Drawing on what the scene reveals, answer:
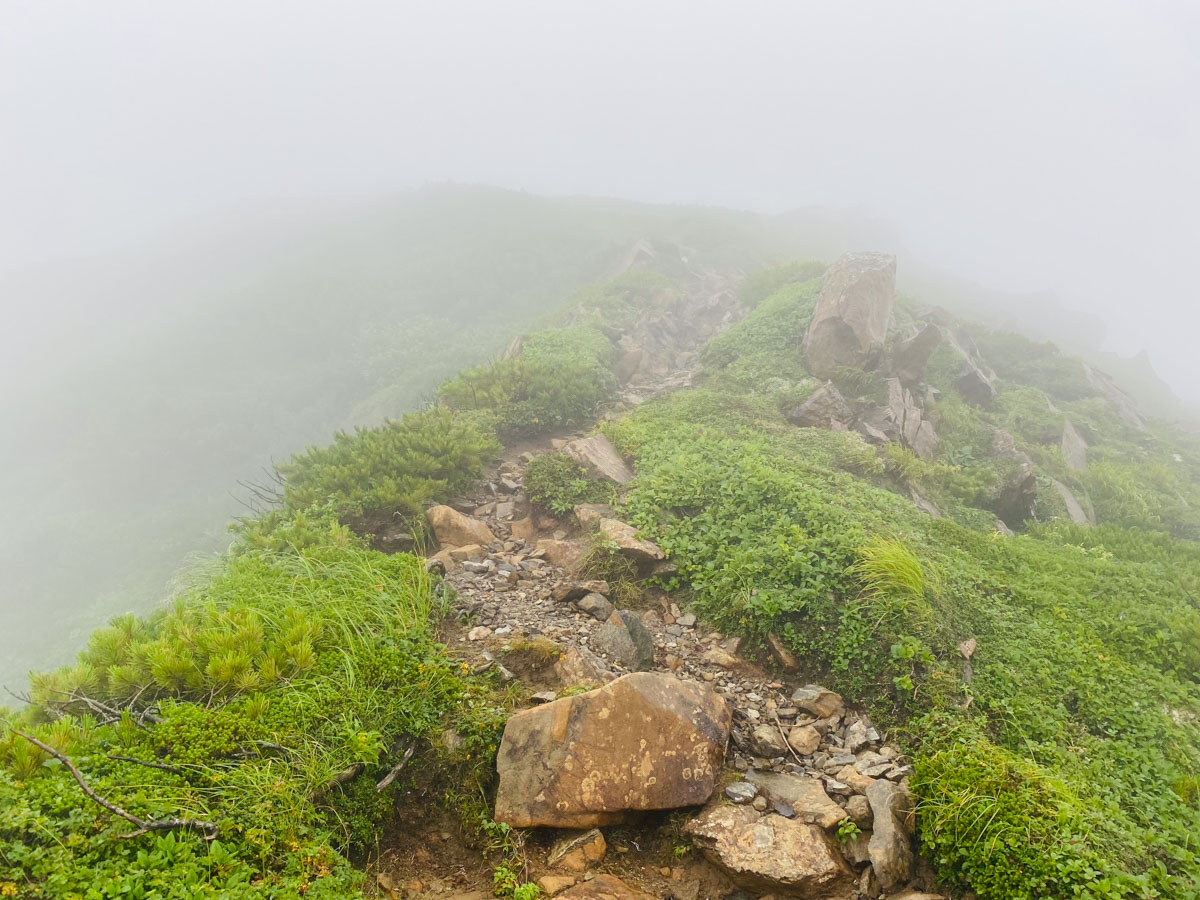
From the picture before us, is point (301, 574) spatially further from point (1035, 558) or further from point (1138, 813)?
point (1035, 558)

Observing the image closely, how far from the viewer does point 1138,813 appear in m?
4.56

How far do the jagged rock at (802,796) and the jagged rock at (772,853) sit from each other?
0.14 metres

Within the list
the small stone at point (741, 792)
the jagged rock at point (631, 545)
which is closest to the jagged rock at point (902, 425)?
the jagged rock at point (631, 545)

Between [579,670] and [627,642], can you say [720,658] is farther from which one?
[579,670]

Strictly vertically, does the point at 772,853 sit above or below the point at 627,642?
above

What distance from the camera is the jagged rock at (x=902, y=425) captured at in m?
14.1

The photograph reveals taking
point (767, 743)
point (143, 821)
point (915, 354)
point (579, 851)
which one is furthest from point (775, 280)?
point (143, 821)

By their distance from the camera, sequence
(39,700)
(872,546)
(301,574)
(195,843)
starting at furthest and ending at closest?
(872,546) < (301,574) < (39,700) < (195,843)

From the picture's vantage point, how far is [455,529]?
8.48m

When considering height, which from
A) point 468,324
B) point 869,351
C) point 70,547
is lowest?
point 70,547

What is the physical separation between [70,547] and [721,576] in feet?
105

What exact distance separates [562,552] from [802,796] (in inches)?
177

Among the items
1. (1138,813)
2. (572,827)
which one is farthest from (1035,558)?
(572,827)

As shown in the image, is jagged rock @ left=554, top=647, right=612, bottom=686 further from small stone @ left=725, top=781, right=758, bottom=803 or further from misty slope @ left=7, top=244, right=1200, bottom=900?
small stone @ left=725, top=781, right=758, bottom=803
